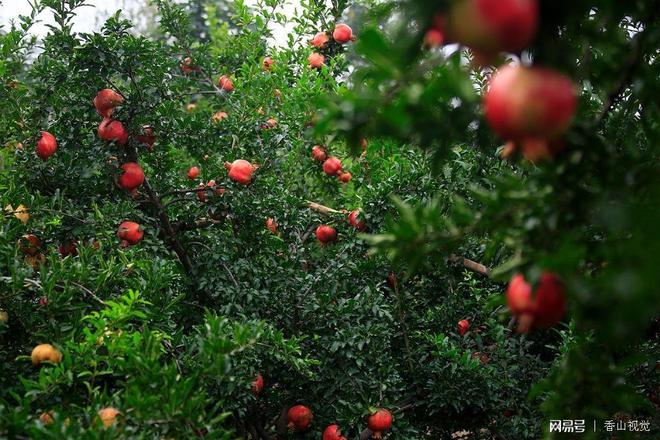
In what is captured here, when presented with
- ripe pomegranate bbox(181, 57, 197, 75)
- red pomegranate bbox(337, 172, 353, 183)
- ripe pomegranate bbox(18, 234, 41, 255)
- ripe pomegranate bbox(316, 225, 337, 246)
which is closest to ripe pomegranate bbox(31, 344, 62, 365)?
ripe pomegranate bbox(18, 234, 41, 255)

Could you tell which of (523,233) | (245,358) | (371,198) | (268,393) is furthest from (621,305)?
(268,393)

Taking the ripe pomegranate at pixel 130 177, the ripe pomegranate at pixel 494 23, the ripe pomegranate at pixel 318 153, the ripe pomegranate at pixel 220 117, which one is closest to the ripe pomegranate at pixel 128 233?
the ripe pomegranate at pixel 130 177

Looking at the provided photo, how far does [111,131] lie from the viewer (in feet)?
8.86

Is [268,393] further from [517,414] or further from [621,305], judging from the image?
[621,305]

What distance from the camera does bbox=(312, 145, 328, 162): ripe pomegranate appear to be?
→ 3.64m

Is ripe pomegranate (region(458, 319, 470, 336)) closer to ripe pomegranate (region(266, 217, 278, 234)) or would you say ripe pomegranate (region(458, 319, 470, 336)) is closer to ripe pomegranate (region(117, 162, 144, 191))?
ripe pomegranate (region(266, 217, 278, 234))

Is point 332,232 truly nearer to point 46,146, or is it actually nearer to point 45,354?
point 46,146

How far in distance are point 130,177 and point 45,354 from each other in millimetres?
1071

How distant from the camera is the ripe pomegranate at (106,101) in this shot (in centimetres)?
270

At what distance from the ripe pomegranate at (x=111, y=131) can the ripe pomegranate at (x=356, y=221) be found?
1.15m

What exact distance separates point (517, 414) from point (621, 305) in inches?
95.5

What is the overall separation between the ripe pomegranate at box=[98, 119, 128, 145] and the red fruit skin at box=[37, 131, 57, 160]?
245 mm

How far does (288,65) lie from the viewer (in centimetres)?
403

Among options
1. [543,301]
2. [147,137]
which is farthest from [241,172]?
[543,301]
